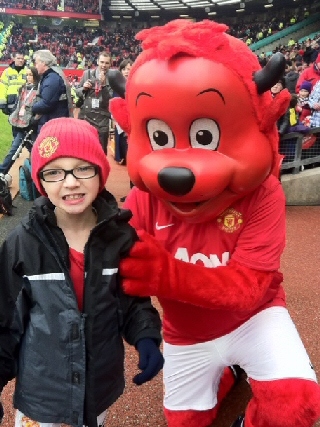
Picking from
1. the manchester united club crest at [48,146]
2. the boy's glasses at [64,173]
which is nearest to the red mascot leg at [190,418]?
the boy's glasses at [64,173]

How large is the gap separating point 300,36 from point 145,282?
30.1 meters

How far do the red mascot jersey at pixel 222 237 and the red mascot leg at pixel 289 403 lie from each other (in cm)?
31

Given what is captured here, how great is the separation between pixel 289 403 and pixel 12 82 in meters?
7.38

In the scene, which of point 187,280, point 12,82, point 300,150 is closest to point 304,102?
point 300,150

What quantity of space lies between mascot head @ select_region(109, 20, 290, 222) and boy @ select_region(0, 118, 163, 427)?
0.72 ft

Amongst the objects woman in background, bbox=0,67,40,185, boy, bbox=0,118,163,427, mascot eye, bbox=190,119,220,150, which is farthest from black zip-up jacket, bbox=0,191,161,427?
woman in background, bbox=0,67,40,185

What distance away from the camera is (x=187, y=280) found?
5.89 feet

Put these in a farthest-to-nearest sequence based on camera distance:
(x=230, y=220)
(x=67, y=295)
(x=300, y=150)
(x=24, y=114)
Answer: (x=300, y=150) < (x=24, y=114) < (x=230, y=220) < (x=67, y=295)

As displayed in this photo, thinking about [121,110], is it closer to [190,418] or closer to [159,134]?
[159,134]

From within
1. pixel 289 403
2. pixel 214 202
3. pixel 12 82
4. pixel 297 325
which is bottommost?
pixel 297 325

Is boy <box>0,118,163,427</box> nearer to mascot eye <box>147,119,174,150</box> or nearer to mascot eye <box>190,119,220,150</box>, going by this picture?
mascot eye <box>147,119,174,150</box>

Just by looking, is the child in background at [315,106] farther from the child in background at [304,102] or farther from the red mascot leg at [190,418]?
the red mascot leg at [190,418]

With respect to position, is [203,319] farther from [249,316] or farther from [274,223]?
[274,223]

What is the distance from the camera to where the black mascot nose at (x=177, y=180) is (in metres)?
1.67
